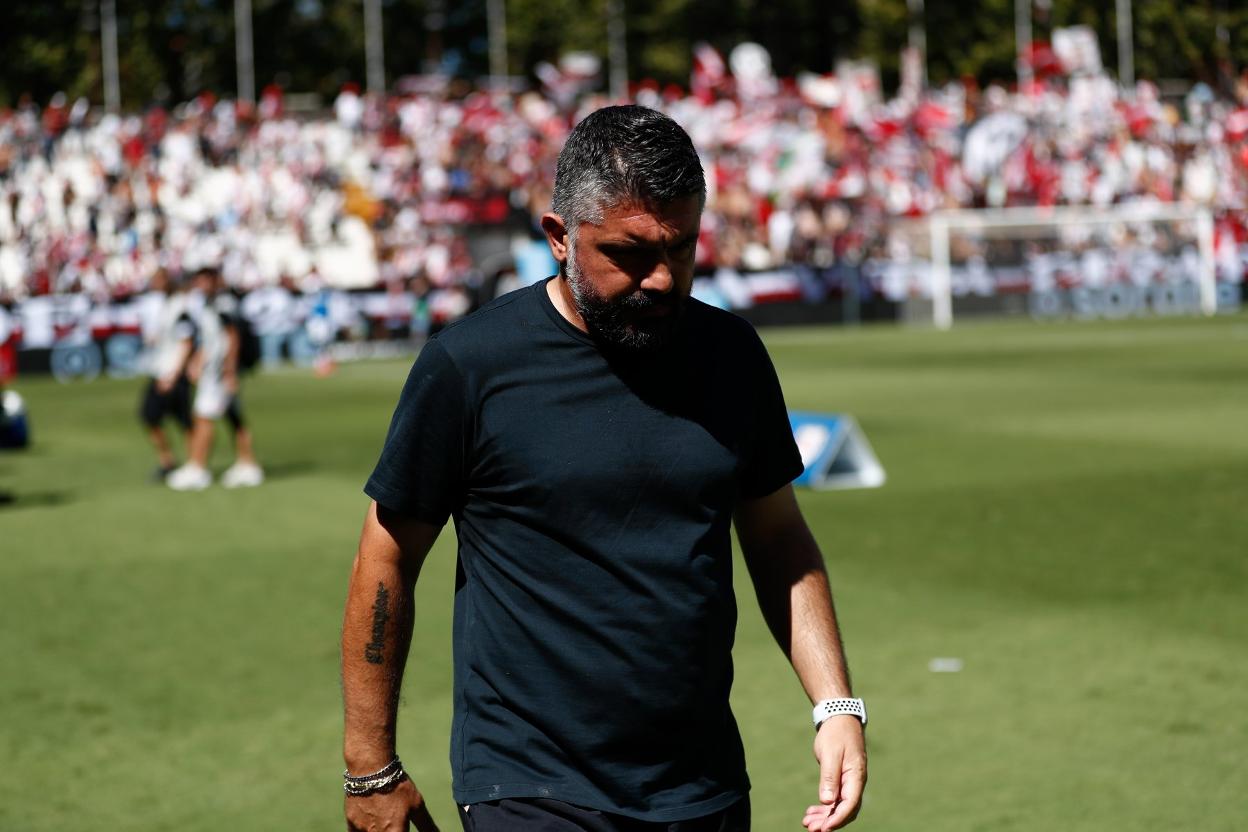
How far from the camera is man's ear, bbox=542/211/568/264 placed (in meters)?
3.11

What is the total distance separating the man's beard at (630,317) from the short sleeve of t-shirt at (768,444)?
0.30 meters

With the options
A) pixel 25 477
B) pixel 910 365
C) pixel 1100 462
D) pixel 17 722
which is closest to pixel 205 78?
pixel 910 365

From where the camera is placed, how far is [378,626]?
3.24 m

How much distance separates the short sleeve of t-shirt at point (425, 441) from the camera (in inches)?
122

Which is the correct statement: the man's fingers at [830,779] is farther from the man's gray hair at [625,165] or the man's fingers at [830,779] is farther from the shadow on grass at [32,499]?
the shadow on grass at [32,499]

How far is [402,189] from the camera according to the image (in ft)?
133

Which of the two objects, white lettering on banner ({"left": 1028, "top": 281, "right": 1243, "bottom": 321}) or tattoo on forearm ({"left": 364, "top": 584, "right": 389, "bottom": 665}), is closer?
tattoo on forearm ({"left": 364, "top": 584, "right": 389, "bottom": 665})

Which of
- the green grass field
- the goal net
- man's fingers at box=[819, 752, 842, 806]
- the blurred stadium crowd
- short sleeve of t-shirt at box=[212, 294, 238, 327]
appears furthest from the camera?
the goal net

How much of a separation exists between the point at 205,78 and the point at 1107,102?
1464 inches

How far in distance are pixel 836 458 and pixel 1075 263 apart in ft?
99.7

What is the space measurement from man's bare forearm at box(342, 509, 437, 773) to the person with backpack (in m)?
12.6

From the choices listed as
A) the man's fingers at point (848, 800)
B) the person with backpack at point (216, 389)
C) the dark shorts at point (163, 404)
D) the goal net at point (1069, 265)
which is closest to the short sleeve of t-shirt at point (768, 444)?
the man's fingers at point (848, 800)

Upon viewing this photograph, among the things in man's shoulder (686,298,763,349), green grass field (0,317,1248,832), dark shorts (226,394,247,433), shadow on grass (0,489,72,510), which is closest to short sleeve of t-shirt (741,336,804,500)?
man's shoulder (686,298,763,349)

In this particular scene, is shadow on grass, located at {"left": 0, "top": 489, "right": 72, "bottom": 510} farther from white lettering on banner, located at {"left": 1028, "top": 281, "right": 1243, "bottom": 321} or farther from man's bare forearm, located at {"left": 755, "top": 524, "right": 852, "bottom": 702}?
white lettering on banner, located at {"left": 1028, "top": 281, "right": 1243, "bottom": 321}
